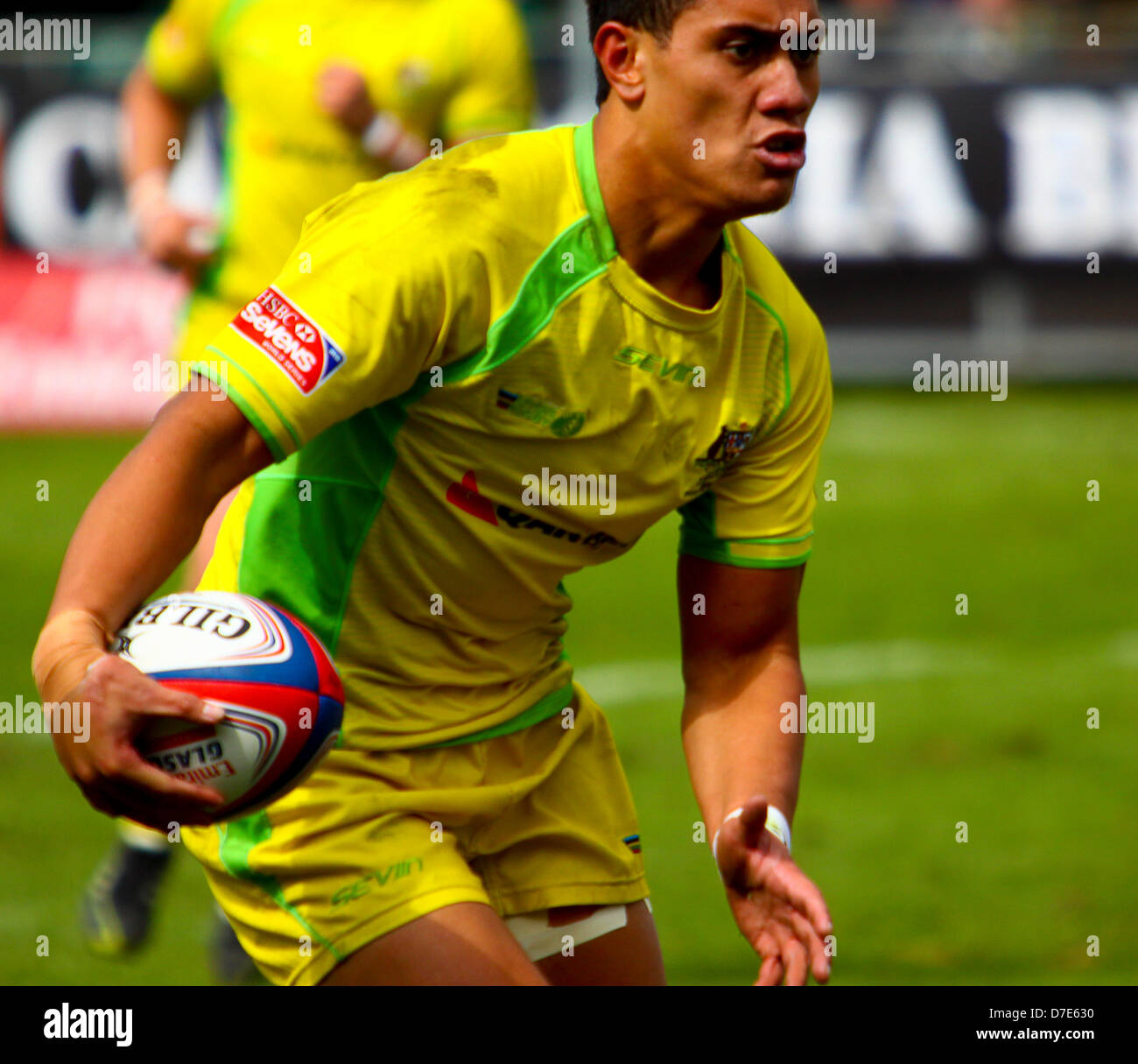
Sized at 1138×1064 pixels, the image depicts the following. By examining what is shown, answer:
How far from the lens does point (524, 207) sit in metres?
3.21

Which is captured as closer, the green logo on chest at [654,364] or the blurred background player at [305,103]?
the green logo on chest at [654,364]

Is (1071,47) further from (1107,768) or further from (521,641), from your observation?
(521,641)

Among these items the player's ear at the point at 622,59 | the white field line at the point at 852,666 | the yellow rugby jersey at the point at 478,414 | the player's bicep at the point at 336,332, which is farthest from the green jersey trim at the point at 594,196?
the white field line at the point at 852,666

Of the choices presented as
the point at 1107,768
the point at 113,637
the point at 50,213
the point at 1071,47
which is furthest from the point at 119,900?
the point at 1071,47

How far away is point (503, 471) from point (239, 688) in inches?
26.5

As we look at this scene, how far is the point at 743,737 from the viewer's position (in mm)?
3727

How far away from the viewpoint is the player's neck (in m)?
3.30

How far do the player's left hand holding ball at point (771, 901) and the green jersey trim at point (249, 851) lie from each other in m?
0.80

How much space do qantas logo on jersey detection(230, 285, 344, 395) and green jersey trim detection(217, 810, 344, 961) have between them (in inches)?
35.1

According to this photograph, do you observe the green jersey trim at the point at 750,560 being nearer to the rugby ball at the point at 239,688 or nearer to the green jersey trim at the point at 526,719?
the green jersey trim at the point at 526,719

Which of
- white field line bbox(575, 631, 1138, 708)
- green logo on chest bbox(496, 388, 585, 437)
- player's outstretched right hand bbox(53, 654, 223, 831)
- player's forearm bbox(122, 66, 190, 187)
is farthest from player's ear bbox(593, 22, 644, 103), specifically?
white field line bbox(575, 631, 1138, 708)

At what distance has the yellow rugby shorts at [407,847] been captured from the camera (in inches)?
129

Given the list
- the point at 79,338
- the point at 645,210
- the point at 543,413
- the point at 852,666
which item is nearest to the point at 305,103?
the point at 645,210

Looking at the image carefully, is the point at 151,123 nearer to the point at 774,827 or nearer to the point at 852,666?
the point at 852,666
